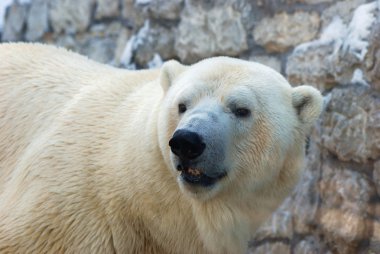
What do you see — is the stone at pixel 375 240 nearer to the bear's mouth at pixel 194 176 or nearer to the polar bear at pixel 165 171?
the polar bear at pixel 165 171

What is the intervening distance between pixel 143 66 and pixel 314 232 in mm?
1487

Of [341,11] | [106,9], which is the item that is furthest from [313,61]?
[106,9]

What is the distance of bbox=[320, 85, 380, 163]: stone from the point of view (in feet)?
9.20

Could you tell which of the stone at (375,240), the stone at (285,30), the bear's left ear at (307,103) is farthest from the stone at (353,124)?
the bear's left ear at (307,103)

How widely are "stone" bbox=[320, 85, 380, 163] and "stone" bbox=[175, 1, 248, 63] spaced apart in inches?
28.8

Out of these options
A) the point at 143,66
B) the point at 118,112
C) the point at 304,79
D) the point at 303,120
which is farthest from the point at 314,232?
the point at 143,66

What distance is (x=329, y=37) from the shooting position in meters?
3.14

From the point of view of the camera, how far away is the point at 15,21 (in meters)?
4.52


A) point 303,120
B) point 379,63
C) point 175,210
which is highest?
point 379,63

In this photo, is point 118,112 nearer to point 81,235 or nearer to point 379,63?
point 81,235

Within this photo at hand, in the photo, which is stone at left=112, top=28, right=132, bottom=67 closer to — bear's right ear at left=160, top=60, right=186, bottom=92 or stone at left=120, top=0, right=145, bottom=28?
stone at left=120, top=0, right=145, bottom=28

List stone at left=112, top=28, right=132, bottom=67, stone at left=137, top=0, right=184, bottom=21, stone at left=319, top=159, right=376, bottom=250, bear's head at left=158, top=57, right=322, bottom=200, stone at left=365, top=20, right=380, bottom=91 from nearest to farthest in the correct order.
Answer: bear's head at left=158, top=57, right=322, bottom=200, stone at left=365, top=20, right=380, bottom=91, stone at left=319, top=159, right=376, bottom=250, stone at left=137, top=0, right=184, bottom=21, stone at left=112, top=28, right=132, bottom=67

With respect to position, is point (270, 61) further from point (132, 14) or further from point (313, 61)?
point (132, 14)

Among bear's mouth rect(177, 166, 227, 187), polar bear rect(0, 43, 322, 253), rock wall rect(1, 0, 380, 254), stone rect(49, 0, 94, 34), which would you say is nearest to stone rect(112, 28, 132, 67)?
rock wall rect(1, 0, 380, 254)
